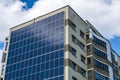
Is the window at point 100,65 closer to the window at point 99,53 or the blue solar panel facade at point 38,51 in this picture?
the window at point 99,53

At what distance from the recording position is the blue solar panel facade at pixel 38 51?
2537 inches

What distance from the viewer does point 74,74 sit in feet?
209

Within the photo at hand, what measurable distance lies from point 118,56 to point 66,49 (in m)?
28.1

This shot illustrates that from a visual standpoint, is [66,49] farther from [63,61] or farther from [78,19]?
[78,19]

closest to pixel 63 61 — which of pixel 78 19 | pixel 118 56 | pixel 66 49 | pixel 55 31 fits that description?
pixel 66 49

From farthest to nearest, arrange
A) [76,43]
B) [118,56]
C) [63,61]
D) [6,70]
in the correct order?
[118,56] → [6,70] → [76,43] → [63,61]

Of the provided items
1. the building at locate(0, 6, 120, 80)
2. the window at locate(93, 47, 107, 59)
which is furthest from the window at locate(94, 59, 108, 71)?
the window at locate(93, 47, 107, 59)

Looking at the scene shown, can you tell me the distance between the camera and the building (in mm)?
64375

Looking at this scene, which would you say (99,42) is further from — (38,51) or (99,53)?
(38,51)

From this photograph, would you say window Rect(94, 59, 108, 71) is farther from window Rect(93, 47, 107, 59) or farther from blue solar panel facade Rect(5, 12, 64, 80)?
blue solar panel facade Rect(5, 12, 64, 80)

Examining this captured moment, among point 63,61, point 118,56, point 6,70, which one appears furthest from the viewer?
point 118,56

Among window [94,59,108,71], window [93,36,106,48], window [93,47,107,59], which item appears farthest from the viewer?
window [93,36,106,48]

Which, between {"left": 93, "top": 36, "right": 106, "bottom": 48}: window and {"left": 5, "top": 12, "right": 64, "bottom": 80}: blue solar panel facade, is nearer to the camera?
{"left": 5, "top": 12, "right": 64, "bottom": 80}: blue solar panel facade

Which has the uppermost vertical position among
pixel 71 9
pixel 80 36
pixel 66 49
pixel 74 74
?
pixel 71 9
